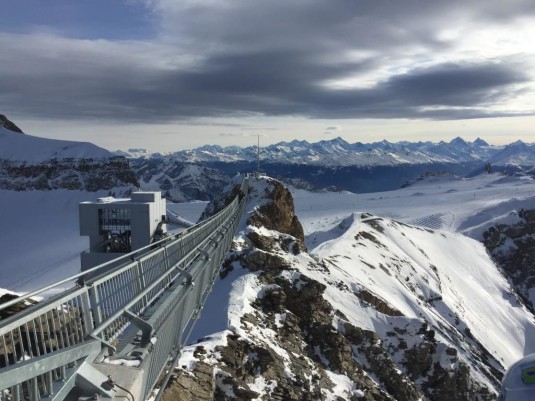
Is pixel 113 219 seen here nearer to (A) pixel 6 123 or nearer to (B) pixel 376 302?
(B) pixel 376 302

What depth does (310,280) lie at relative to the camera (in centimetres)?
2781

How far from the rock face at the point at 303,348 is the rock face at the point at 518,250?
213 feet

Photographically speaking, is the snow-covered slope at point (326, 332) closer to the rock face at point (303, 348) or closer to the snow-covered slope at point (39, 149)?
the rock face at point (303, 348)

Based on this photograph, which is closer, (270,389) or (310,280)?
(270,389)

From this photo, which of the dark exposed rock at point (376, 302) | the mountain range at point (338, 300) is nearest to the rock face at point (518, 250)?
the mountain range at point (338, 300)

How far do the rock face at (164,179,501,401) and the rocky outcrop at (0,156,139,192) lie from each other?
101783 mm

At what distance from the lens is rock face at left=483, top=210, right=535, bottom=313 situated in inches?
3740

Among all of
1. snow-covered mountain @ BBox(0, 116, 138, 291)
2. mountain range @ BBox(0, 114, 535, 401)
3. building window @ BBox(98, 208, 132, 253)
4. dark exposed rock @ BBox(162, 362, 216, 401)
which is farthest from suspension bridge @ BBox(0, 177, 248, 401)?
snow-covered mountain @ BBox(0, 116, 138, 291)

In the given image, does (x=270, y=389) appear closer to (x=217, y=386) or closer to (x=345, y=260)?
(x=217, y=386)

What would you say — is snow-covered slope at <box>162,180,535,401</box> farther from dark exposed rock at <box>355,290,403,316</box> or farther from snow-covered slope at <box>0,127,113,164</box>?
snow-covered slope at <box>0,127,113,164</box>

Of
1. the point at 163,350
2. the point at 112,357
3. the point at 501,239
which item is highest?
the point at 112,357

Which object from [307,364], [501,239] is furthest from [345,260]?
[501,239]

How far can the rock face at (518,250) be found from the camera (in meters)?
95.0

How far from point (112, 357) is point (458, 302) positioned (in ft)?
209
